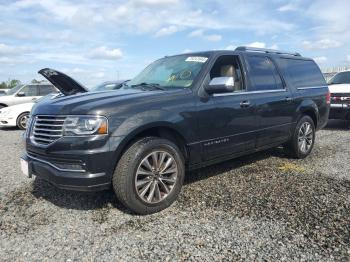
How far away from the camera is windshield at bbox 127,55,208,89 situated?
4.70m

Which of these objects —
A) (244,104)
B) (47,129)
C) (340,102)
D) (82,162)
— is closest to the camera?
(82,162)

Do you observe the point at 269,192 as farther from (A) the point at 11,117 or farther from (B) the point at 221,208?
(A) the point at 11,117

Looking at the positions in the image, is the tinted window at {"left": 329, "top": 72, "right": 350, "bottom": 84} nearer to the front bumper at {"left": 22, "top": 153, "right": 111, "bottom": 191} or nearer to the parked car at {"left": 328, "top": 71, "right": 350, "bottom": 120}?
the parked car at {"left": 328, "top": 71, "right": 350, "bottom": 120}

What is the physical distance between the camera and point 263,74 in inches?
220

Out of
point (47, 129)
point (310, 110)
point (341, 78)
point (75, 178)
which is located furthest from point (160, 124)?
point (341, 78)

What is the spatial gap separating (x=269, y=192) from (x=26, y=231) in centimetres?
285

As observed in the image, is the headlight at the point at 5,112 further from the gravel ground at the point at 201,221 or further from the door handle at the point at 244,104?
the door handle at the point at 244,104

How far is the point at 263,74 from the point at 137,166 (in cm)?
278

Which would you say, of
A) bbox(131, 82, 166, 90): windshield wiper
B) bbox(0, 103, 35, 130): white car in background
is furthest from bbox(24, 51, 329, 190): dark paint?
bbox(0, 103, 35, 130): white car in background

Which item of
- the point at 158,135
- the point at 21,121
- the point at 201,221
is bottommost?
the point at 201,221

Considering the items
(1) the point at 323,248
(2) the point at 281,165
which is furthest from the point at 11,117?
(1) the point at 323,248

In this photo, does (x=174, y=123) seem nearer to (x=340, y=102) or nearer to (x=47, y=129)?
(x=47, y=129)

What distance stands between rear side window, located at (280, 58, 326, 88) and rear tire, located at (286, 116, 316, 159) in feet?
2.15

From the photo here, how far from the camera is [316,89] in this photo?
679cm
